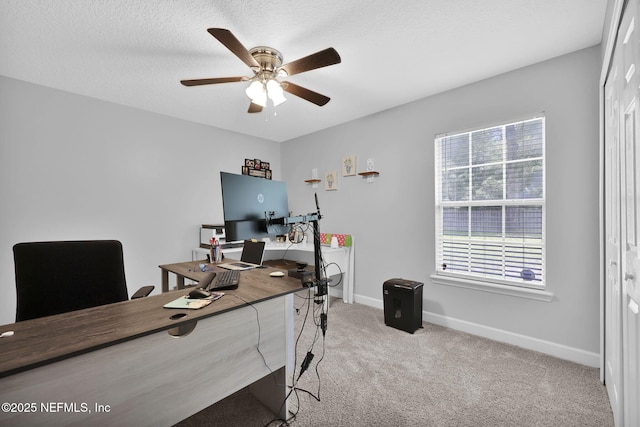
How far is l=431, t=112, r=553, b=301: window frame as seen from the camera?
2.39 metres

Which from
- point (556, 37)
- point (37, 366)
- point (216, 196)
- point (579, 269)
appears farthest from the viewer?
point (216, 196)

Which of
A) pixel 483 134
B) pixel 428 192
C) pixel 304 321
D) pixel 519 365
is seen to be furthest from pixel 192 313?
pixel 483 134

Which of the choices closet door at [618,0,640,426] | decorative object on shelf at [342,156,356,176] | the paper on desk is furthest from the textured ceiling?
the paper on desk

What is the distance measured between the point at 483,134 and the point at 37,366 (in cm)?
336

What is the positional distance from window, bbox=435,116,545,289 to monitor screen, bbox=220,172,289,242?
208cm

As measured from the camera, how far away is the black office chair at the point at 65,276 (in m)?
1.46

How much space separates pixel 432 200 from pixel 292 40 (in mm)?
2121

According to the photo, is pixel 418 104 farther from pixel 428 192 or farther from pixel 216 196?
pixel 216 196

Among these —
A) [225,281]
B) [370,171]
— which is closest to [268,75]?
[225,281]

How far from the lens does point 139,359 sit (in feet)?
3.48

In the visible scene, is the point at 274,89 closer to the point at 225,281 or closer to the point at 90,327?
the point at 225,281

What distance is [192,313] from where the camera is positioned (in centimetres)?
121

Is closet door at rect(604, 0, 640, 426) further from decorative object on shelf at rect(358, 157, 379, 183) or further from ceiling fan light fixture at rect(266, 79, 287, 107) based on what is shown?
decorative object on shelf at rect(358, 157, 379, 183)

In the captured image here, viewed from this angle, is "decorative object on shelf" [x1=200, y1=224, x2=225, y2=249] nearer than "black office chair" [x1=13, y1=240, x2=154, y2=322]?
No
